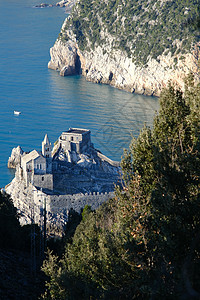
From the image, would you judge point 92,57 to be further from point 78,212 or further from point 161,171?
point 161,171

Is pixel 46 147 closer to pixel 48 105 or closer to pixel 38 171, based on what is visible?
pixel 38 171

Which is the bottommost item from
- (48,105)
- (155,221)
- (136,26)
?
(48,105)

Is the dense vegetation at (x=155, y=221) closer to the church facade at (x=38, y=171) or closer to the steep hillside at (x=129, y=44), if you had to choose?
the church facade at (x=38, y=171)

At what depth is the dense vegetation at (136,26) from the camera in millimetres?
79125

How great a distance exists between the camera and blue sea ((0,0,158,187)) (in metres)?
53.2

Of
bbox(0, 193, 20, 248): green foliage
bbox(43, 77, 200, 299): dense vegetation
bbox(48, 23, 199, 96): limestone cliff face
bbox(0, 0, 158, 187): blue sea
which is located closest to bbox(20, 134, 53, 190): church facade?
bbox(0, 0, 158, 187): blue sea

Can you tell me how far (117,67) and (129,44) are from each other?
4.80 meters

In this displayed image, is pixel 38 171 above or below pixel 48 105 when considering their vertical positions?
above

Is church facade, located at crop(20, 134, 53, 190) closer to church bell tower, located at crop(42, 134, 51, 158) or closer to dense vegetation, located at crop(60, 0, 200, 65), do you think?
A: church bell tower, located at crop(42, 134, 51, 158)

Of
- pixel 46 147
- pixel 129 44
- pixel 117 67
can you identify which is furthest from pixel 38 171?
pixel 129 44

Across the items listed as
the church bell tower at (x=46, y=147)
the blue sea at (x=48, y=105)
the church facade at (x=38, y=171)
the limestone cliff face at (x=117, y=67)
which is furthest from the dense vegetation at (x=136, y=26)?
the church facade at (x=38, y=171)

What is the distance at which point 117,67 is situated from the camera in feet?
281

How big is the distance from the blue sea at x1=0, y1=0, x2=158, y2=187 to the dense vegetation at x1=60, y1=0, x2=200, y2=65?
7.86 m

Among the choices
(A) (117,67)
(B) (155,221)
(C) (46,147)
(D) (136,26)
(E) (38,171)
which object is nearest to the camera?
(B) (155,221)
